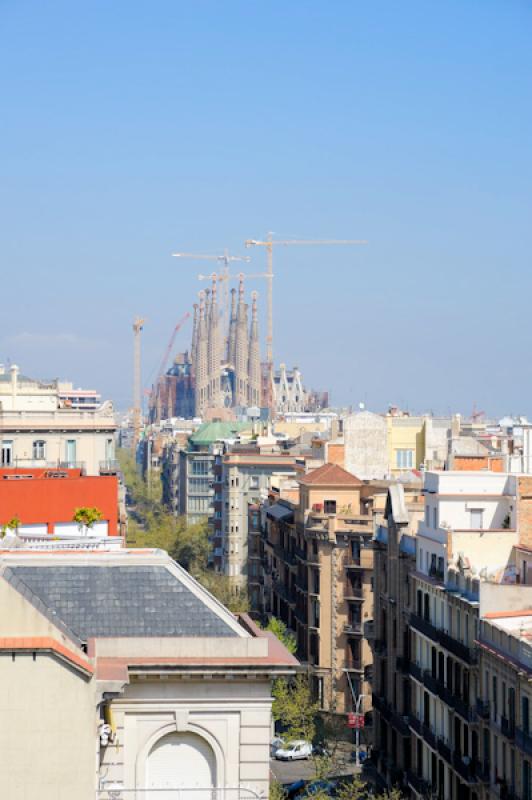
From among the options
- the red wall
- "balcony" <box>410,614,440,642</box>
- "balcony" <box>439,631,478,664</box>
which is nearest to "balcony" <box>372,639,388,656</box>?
"balcony" <box>410,614,440,642</box>

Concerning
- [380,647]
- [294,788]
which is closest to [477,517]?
[380,647]

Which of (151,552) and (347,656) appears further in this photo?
(347,656)

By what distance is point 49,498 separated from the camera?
68312 millimetres

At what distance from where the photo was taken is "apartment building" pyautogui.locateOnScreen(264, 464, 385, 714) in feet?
283

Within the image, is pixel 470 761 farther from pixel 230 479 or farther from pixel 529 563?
pixel 230 479

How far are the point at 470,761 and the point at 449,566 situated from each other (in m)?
7.28

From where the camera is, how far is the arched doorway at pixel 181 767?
100 ft

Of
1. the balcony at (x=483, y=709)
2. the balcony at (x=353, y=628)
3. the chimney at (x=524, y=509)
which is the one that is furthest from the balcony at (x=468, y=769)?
the balcony at (x=353, y=628)

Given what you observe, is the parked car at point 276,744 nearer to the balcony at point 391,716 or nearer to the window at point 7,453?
the balcony at point 391,716

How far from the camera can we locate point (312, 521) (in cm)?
9088

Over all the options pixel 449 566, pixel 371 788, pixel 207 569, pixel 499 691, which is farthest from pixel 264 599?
pixel 499 691

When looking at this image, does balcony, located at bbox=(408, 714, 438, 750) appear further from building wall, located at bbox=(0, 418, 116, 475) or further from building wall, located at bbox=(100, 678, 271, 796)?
building wall, located at bbox=(0, 418, 116, 475)

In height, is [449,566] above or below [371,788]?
above

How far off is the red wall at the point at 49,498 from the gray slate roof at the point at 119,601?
34.8 metres
